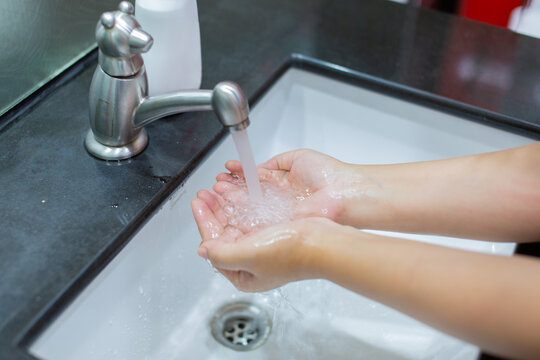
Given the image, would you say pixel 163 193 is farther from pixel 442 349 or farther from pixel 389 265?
pixel 442 349

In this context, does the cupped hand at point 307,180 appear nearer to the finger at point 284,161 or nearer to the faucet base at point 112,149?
the finger at point 284,161

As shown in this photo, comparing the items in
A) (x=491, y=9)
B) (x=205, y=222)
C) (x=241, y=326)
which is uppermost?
(x=491, y=9)

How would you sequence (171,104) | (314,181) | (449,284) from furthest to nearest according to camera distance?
1. (314,181)
2. (171,104)
3. (449,284)

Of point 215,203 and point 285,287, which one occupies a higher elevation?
point 215,203

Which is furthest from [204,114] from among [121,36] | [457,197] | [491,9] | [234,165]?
[491,9]

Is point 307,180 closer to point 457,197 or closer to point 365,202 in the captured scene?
point 365,202

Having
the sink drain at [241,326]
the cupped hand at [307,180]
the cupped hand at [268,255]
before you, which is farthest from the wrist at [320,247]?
the sink drain at [241,326]

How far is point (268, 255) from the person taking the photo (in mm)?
562

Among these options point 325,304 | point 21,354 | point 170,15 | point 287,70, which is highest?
point 170,15

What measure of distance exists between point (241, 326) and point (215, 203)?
0.64ft

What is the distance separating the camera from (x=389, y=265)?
0.52m

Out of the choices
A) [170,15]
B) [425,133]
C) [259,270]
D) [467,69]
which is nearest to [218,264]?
[259,270]

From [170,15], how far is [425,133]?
1.36 feet

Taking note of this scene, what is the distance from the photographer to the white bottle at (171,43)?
0.67 metres
